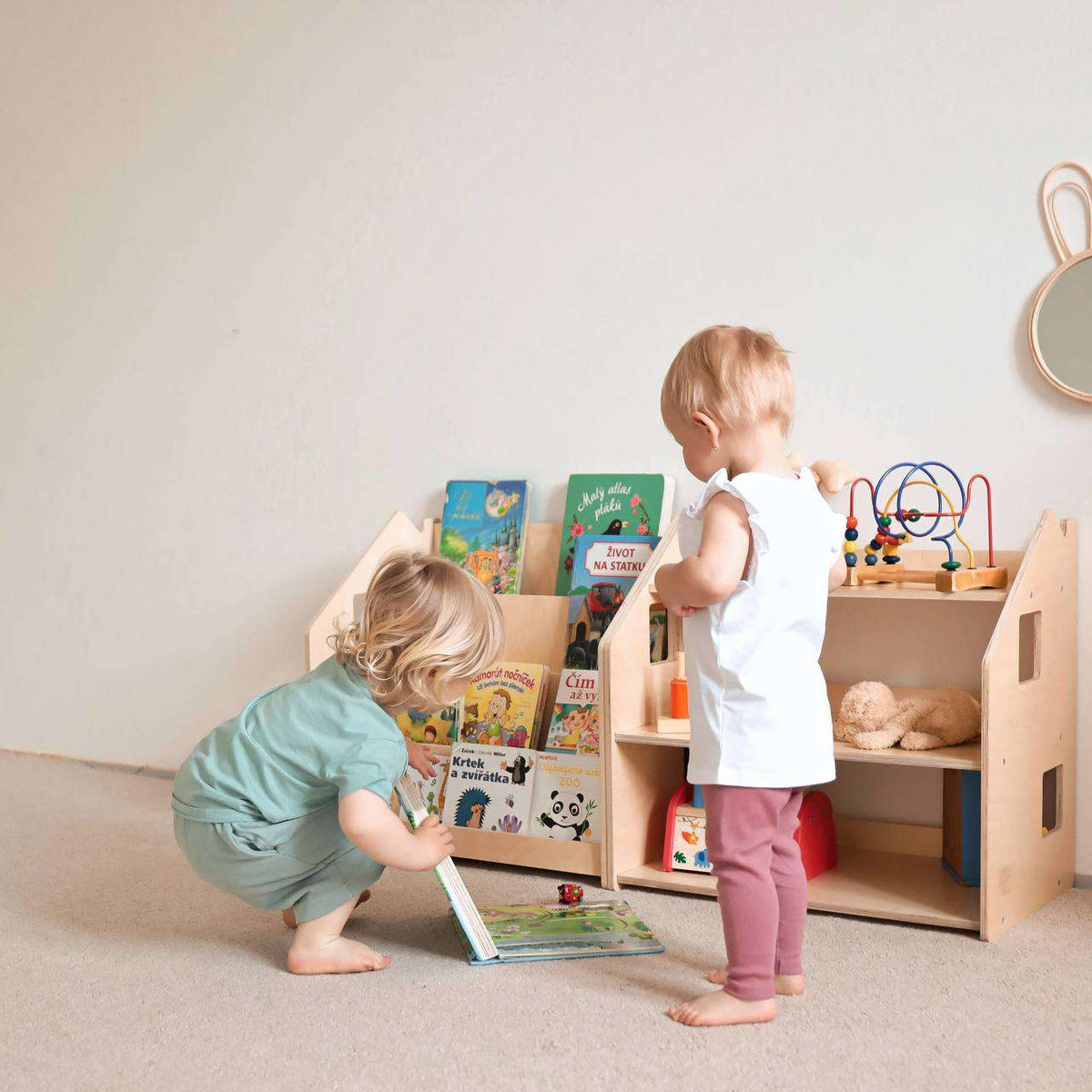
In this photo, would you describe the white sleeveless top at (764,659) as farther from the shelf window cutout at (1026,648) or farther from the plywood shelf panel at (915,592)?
the shelf window cutout at (1026,648)

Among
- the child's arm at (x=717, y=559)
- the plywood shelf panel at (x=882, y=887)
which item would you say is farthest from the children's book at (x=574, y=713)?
the child's arm at (x=717, y=559)

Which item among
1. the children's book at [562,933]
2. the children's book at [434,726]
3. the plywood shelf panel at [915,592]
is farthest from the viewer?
the children's book at [434,726]

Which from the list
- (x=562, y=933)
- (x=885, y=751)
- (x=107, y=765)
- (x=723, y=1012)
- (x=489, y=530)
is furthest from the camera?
(x=107, y=765)

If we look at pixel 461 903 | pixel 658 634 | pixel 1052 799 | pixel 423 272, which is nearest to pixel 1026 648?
pixel 1052 799

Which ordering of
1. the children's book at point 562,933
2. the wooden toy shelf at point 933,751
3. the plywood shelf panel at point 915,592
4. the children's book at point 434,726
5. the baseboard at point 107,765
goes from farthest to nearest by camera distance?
the baseboard at point 107,765 → the children's book at point 434,726 → the plywood shelf panel at point 915,592 → the wooden toy shelf at point 933,751 → the children's book at point 562,933

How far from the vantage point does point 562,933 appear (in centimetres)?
165

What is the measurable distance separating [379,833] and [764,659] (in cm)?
52

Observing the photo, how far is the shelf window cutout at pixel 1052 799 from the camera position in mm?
1899

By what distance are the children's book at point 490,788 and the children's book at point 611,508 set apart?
0.38 m

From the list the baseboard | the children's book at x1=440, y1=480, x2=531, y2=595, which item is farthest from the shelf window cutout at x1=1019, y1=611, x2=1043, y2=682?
the baseboard

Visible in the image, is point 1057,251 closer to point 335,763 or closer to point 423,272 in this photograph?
point 423,272

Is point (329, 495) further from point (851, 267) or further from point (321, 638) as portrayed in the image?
point (851, 267)

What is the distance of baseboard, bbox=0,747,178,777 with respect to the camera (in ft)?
9.49

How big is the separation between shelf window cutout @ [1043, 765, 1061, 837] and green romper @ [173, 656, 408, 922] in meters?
1.10
